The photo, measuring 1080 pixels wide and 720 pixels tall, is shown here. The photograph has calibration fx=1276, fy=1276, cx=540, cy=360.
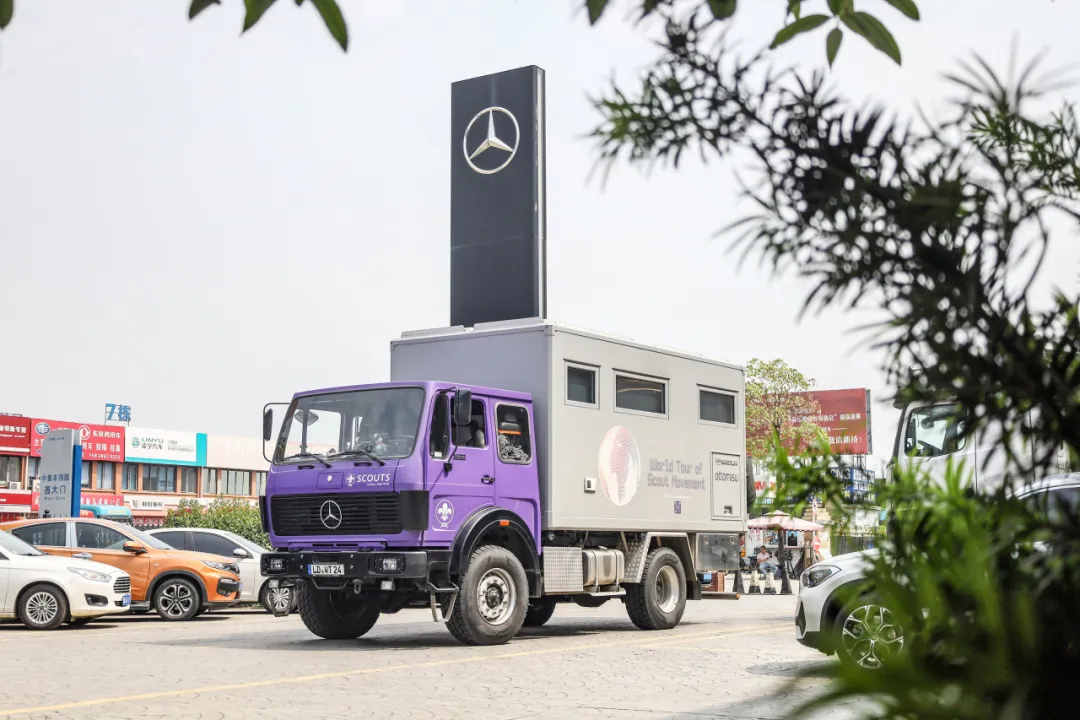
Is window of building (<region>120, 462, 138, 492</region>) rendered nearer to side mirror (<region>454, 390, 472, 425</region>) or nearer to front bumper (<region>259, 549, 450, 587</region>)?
front bumper (<region>259, 549, 450, 587</region>)

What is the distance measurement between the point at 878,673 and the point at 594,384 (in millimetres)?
15418

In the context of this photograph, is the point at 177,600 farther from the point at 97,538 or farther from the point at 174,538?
the point at 174,538

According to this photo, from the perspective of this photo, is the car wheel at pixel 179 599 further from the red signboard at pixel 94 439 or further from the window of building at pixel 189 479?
the window of building at pixel 189 479

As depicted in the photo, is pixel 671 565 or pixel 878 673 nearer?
pixel 878 673

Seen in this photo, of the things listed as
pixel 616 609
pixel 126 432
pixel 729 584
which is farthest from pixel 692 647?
pixel 126 432

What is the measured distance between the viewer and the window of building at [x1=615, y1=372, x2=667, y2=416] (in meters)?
16.9

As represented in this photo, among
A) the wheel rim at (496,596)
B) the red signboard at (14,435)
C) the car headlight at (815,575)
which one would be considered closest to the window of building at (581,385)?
the wheel rim at (496,596)

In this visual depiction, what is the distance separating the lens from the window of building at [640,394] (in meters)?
16.9

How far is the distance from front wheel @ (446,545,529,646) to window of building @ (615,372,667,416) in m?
2.98

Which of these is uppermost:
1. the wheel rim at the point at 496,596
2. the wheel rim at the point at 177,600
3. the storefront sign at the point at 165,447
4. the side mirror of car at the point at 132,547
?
the storefront sign at the point at 165,447

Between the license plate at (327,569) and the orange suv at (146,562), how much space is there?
277 inches

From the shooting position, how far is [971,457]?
1.36 m

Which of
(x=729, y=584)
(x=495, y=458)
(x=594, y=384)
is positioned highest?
(x=594, y=384)

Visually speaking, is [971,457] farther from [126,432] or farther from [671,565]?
[126,432]
